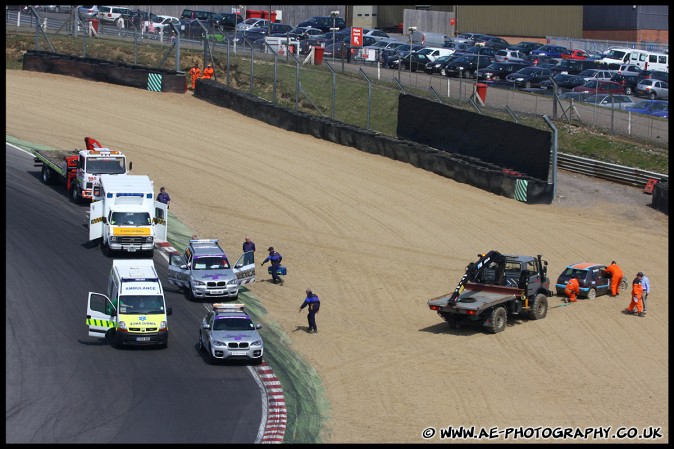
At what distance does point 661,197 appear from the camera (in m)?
41.6

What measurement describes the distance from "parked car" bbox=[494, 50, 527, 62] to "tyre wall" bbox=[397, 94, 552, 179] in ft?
82.0

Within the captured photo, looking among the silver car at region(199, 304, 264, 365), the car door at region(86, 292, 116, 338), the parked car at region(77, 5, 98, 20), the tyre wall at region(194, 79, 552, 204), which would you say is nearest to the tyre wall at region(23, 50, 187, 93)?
the tyre wall at region(194, 79, 552, 204)

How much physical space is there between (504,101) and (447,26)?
1473 inches

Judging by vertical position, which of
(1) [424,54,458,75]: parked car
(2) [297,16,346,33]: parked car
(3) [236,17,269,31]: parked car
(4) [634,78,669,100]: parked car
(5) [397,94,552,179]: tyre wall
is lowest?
(5) [397,94,552,179]: tyre wall

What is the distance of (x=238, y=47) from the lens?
58.8 m

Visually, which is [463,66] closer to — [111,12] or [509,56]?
[509,56]

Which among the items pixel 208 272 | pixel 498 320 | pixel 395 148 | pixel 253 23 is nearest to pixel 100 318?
pixel 208 272

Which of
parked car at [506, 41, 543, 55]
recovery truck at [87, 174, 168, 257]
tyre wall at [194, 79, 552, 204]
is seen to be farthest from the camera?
parked car at [506, 41, 543, 55]

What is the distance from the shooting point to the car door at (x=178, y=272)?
3103cm

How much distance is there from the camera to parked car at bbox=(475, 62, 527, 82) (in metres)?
64.6

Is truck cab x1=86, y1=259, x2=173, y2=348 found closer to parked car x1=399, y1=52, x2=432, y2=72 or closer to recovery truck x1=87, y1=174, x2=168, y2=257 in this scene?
recovery truck x1=87, y1=174, x2=168, y2=257

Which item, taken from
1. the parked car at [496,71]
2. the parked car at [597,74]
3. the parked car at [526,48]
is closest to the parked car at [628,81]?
the parked car at [597,74]

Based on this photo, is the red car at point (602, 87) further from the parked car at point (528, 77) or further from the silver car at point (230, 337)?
the silver car at point (230, 337)

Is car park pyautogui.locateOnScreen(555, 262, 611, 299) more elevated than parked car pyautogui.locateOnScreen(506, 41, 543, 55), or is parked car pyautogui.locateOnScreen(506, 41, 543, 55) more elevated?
parked car pyautogui.locateOnScreen(506, 41, 543, 55)
